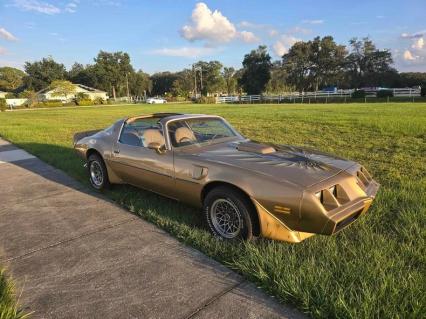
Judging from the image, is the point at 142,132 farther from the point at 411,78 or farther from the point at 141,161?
the point at 411,78

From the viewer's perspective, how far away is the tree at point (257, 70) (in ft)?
236

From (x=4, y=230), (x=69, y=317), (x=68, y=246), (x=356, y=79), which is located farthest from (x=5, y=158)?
(x=356, y=79)

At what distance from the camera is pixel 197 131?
471cm

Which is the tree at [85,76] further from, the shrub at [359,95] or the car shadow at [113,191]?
the car shadow at [113,191]

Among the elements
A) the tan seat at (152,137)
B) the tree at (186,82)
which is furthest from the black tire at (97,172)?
the tree at (186,82)

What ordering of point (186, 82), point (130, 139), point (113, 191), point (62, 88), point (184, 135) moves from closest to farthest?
point (184, 135) < point (130, 139) < point (113, 191) < point (62, 88) < point (186, 82)

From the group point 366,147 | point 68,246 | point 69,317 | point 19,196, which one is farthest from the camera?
point 366,147

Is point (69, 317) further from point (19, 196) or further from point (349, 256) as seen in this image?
point (19, 196)

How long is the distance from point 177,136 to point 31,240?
81.6 inches

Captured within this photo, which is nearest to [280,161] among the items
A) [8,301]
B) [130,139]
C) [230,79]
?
[130,139]

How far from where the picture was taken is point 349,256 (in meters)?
3.14

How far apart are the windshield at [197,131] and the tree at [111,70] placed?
96478 millimetres

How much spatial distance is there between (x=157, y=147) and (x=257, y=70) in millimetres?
70717

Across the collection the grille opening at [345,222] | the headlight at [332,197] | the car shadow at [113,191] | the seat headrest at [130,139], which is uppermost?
the seat headrest at [130,139]
